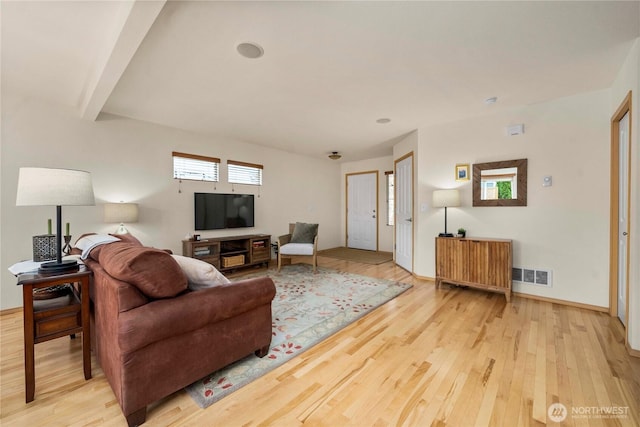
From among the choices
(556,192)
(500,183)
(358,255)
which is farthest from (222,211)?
(556,192)

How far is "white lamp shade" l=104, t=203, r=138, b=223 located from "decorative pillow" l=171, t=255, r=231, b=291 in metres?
2.21

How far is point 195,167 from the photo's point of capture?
173 inches

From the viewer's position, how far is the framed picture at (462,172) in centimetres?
369

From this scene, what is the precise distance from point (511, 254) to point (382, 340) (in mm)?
2186

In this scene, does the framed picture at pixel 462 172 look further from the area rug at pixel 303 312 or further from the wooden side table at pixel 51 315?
the wooden side table at pixel 51 315

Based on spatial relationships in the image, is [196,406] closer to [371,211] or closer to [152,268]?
[152,268]

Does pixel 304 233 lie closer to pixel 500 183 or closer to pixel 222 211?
pixel 222 211

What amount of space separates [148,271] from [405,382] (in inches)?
67.9

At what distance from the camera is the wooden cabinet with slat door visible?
3176mm

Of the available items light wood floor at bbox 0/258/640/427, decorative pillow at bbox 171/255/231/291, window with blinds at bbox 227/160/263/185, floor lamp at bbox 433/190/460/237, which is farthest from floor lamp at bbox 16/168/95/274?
floor lamp at bbox 433/190/460/237

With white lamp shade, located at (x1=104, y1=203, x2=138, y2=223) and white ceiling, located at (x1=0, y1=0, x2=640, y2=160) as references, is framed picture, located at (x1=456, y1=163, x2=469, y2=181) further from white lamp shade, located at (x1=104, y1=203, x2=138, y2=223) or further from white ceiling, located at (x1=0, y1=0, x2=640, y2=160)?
white lamp shade, located at (x1=104, y1=203, x2=138, y2=223)

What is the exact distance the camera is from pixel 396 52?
2.12 metres

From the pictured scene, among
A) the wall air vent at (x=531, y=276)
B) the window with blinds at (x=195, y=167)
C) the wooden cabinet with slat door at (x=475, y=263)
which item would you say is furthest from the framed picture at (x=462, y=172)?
the window with blinds at (x=195, y=167)

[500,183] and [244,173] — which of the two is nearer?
[500,183]
